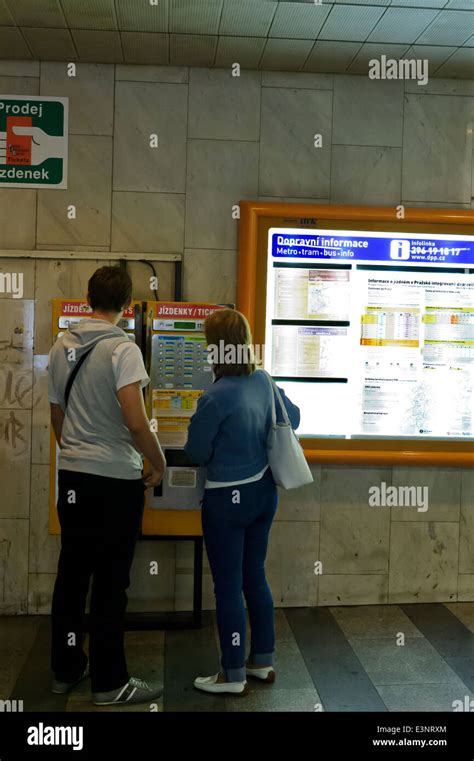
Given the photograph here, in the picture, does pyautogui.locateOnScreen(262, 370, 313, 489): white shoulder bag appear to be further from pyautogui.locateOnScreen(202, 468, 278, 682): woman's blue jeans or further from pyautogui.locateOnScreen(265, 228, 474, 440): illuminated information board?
pyautogui.locateOnScreen(265, 228, 474, 440): illuminated information board

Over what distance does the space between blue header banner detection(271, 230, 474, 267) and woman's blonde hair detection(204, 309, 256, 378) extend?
131 cm

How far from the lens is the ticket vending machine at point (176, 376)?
3916 mm

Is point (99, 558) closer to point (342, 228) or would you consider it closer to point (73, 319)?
point (73, 319)

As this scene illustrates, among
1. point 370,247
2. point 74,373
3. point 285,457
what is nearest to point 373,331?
point 370,247

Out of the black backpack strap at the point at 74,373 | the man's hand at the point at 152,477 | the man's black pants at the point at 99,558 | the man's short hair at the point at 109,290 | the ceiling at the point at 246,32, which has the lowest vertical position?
the man's black pants at the point at 99,558

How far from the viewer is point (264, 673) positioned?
342 centimetres

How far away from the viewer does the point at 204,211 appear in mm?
4379

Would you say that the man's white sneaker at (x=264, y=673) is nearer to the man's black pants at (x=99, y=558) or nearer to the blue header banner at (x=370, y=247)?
the man's black pants at (x=99, y=558)

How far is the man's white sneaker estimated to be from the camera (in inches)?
135

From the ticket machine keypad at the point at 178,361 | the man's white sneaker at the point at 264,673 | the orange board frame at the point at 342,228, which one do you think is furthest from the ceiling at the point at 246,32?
the man's white sneaker at the point at 264,673

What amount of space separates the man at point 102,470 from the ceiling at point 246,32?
4.81 feet

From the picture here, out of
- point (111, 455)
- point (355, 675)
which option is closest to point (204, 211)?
point (111, 455)

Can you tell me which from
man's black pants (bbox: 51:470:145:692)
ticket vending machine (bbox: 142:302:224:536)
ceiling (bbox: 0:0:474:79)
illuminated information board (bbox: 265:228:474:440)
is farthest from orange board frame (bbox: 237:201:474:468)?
man's black pants (bbox: 51:470:145:692)

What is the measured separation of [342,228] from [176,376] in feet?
4.35
